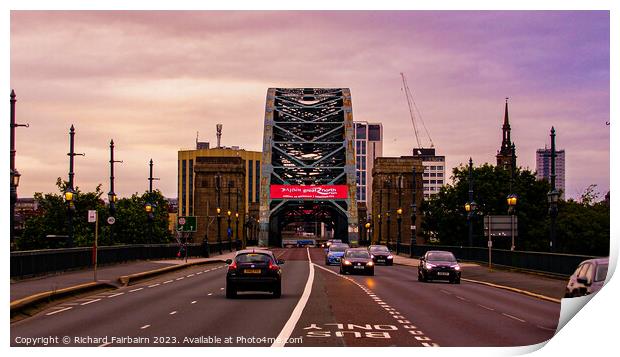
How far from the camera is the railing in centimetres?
4012

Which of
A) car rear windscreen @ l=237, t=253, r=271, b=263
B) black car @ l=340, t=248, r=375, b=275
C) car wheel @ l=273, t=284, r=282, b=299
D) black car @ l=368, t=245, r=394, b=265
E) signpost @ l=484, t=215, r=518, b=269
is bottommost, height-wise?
black car @ l=368, t=245, r=394, b=265

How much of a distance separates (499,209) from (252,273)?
96.2 metres

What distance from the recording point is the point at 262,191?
541ft

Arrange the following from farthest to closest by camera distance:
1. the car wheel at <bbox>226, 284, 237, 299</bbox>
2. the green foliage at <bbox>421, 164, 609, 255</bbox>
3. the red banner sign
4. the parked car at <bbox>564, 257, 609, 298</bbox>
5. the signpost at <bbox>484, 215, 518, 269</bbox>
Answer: the red banner sign, the green foliage at <bbox>421, 164, 609, 255</bbox>, the signpost at <bbox>484, 215, 518, 269</bbox>, the car wheel at <bbox>226, 284, 237, 299</bbox>, the parked car at <bbox>564, 257, 609, 298</bbox>

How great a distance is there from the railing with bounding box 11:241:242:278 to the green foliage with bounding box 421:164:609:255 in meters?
50.9

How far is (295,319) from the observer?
82.3 ft

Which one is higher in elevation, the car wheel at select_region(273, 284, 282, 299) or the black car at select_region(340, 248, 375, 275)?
the car wheel at select_region(273, 284, 282, 299)

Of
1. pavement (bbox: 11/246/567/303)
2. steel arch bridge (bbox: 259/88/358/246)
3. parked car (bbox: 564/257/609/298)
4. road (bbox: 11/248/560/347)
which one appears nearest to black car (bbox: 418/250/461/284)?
pavement (bbox: 11/246/567/303)

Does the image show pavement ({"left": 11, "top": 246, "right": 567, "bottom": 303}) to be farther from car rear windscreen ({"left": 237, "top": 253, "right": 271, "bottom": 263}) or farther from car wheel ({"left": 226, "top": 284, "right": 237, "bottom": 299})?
car rear windscreen ({"left": 237, "top": 253, "right": 271, "bottom": 263})

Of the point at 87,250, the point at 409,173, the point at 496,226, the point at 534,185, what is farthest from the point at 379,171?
the point at 87,250

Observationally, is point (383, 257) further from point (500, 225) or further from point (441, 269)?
point (441, 269)

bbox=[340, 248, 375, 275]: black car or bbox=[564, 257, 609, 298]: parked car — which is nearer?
bbox=[564, 257, 609, 298]: parked car

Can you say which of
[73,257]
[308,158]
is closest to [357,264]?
[73,257]

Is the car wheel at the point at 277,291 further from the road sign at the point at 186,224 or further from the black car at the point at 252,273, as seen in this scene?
the road sign at the point at 186,224
